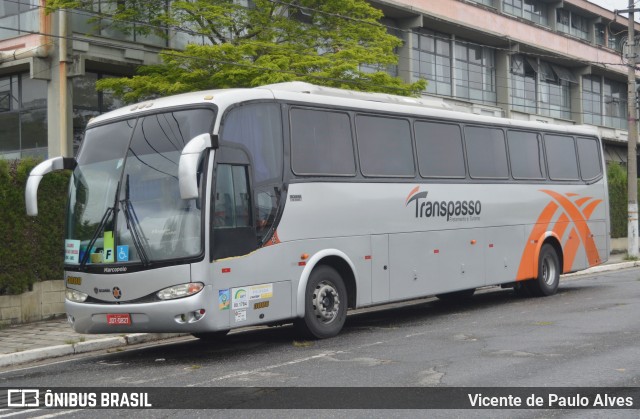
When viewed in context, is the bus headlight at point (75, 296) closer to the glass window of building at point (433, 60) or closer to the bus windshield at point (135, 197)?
the bus windshield at point (135, 197)

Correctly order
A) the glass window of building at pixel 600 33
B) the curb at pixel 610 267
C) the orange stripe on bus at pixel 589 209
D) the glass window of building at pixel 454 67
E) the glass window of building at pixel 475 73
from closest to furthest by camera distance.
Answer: the orange stripe on bus at pixel 589 209 < the curb at pixel 610 267 < the glass window of building at pixel 454 67 < the glass window of building at pixel 475 73 < the glass window of building at pixel 600 33

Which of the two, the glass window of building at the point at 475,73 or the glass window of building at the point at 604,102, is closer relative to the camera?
the glass window of building at the point at 475,73

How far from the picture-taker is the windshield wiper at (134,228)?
10493mm

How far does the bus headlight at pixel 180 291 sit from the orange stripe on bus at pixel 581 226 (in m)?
9.75

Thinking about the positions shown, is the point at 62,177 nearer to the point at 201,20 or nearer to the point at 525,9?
the point at 201,20

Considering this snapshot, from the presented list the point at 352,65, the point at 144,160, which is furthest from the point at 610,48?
the point at 144,160

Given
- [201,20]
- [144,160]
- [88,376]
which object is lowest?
[88,376]

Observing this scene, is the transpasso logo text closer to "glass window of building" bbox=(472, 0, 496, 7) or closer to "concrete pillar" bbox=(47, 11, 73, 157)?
"concrete pillar" bbox=(47, 11, 73, 157)

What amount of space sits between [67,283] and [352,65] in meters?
10.3

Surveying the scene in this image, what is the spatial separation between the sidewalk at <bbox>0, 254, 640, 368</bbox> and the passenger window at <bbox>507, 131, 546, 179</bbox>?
7739mm

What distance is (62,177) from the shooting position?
1599 cm

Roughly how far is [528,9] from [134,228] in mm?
36079

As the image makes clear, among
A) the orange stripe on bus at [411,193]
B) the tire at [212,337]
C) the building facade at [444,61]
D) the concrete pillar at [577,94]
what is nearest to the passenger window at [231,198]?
the tire at [212,337]

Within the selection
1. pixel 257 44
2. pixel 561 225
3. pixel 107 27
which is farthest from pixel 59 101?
pixel 561 225
